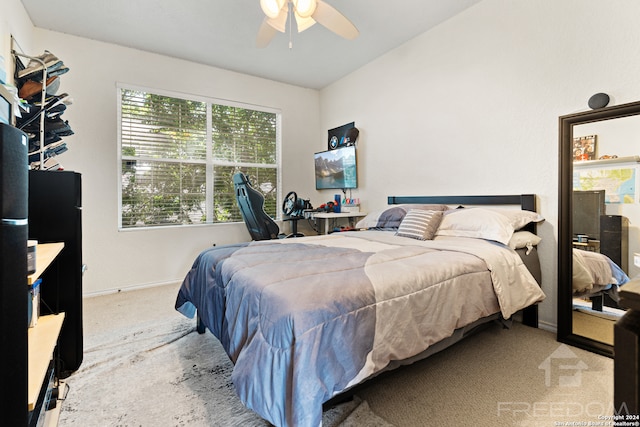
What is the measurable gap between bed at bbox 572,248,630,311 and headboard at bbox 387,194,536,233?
0.37 meters

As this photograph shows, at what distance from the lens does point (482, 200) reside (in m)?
2.70

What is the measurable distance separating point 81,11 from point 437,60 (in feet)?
11.2

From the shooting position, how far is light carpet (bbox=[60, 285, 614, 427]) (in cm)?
140

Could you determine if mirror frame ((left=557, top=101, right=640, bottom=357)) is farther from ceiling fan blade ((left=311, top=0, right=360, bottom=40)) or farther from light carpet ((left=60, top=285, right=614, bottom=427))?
ceiling fan blade ((left=311, top=0, right=360, bottom=40))

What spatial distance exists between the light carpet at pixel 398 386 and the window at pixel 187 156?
1.77 metres

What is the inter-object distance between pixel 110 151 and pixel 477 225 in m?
3.80

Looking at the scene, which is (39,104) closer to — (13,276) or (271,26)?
(271,26)

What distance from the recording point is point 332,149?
4.48m

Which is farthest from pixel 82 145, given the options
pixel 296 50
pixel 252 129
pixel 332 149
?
pixel 332 149

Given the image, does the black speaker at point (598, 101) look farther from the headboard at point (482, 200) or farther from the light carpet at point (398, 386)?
the light carpet at point (398, 386)

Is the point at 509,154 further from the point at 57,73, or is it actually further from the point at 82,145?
the point at 82,145

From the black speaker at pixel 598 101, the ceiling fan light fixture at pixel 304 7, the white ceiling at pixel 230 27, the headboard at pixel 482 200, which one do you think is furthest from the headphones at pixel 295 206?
the black speaker at pixel 598 101

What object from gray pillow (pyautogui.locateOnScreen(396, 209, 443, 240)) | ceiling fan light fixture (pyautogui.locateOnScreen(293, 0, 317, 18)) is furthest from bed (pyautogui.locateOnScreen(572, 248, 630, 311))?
ceiling fan light fixture (pyautogui.locateOnScreen(293, 0, 317, 18))

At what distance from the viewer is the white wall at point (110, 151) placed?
10.4 ft
